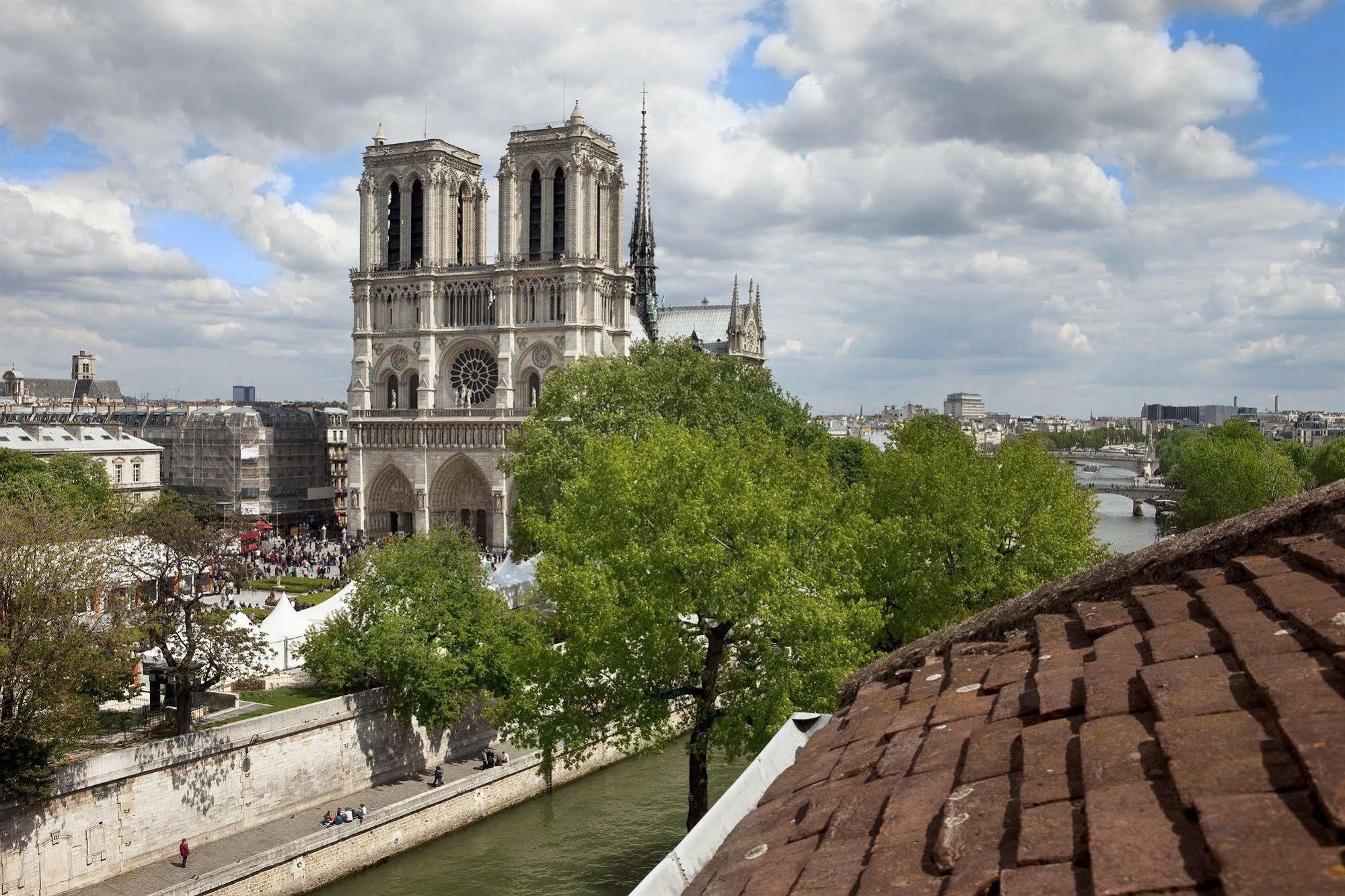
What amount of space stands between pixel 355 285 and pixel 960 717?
57.4 meters

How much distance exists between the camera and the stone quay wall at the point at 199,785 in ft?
57.0

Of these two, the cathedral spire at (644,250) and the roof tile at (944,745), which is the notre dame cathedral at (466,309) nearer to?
the cathedral spire at (644,250)

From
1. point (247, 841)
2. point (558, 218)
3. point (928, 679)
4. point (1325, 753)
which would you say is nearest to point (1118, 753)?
point (1325, 753)

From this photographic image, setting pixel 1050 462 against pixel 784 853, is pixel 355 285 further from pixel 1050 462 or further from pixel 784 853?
pixel 784 853

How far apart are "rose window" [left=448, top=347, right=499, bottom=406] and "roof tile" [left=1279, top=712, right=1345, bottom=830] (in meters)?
54.4

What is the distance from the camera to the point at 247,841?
19922 mm

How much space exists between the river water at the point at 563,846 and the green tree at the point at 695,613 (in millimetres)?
3253

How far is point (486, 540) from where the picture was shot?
5600cm

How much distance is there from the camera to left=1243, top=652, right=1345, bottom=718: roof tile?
306 cm

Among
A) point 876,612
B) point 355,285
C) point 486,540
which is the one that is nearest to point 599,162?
point 355,285

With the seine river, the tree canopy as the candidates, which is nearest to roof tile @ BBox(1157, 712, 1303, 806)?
the seine river

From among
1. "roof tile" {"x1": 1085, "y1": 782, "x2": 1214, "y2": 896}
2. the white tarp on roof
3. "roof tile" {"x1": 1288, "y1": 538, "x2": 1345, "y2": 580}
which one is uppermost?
"roof tile" {"x1": 1288, "y1": 538, "x2": 1345, "y2": 580}

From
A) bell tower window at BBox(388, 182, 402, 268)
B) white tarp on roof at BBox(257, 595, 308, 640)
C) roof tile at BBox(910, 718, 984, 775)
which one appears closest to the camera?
roof tile at BBox(910, 718, 984, 775)

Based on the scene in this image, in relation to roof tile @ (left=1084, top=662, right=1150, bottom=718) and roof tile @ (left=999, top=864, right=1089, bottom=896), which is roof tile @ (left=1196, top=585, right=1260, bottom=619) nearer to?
roof tile @ (left=1084, top=662, right=1150, bottom=718)
